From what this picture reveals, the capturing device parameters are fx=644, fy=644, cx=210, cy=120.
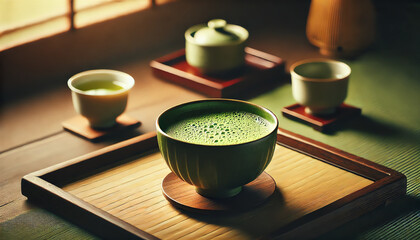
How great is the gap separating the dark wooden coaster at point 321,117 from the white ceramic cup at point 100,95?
0.46m

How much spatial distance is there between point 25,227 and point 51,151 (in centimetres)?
37

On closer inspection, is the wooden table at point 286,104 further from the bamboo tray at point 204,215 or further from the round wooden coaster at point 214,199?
the round wooden coaster at point 214,199

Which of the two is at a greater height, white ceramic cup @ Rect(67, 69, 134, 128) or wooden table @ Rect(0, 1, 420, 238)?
white ceramic cup @ Rect(67, 69, 134, 128)

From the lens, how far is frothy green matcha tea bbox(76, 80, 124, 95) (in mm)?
1716

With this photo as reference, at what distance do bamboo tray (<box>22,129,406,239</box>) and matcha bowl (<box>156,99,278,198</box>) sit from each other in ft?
0.26

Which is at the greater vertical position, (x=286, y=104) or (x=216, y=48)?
(x=216, y=48)

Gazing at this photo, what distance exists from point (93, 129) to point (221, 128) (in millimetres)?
601

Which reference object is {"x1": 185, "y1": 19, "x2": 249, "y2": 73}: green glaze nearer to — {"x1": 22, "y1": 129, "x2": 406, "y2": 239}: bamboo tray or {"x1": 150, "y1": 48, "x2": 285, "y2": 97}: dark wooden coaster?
{"x1": 150, "y1": 48, "x2": 285, "y2": 97}: dark wooden coaster

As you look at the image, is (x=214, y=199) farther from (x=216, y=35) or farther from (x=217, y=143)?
(x=216, y=35)

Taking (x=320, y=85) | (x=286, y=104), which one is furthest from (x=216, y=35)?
(x=320, y=85)

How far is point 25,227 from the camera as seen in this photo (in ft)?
4.20

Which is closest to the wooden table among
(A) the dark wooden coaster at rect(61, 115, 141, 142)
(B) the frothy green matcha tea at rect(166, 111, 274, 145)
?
(A) the dark wooden coaster at rect(61, 115, 141, 142)

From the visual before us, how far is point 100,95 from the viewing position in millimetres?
1652

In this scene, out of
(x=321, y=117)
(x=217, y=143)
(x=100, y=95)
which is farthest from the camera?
(x=321, y=117)
